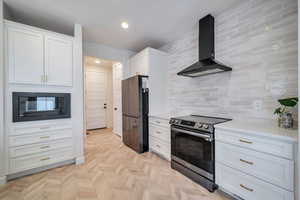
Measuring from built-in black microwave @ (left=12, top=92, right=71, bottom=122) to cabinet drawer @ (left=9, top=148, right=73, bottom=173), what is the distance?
23.7 inches

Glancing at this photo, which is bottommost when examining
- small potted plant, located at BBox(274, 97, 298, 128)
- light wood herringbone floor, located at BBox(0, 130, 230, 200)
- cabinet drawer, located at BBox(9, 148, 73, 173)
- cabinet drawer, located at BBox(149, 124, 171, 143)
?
light wood herringbone floor, located at BBox(0, 130, 230, 200)

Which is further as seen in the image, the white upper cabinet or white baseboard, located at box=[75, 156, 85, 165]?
white baseboard, located at box=[75, 156, 85, 165]

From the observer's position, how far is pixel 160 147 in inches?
103

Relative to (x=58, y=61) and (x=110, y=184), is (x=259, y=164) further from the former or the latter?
(x=58, y=61)

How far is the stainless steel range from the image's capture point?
1.67 metres

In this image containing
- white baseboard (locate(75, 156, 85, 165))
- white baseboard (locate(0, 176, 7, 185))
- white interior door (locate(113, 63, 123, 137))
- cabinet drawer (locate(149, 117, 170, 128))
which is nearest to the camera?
white baseboard (locate(0, 176, 7, 185))

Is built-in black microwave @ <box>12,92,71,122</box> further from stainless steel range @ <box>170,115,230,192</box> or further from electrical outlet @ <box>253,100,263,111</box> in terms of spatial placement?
electrical outlet @ <box>253,100,263,111</box>

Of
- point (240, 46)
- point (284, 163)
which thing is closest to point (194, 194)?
point (284, 163)

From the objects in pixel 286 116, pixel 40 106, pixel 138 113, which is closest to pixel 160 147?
pixel 138 113

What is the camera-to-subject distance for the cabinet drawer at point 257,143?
113cm

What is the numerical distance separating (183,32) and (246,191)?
2.84 meters

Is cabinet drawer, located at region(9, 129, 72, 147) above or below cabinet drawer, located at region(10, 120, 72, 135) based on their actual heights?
below

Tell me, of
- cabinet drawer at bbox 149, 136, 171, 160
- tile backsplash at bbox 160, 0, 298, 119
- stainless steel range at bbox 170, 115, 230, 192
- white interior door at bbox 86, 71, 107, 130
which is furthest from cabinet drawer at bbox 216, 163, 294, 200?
white interior door at bbox 86, 71, 107, 130

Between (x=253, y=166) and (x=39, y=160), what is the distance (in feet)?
9.86
